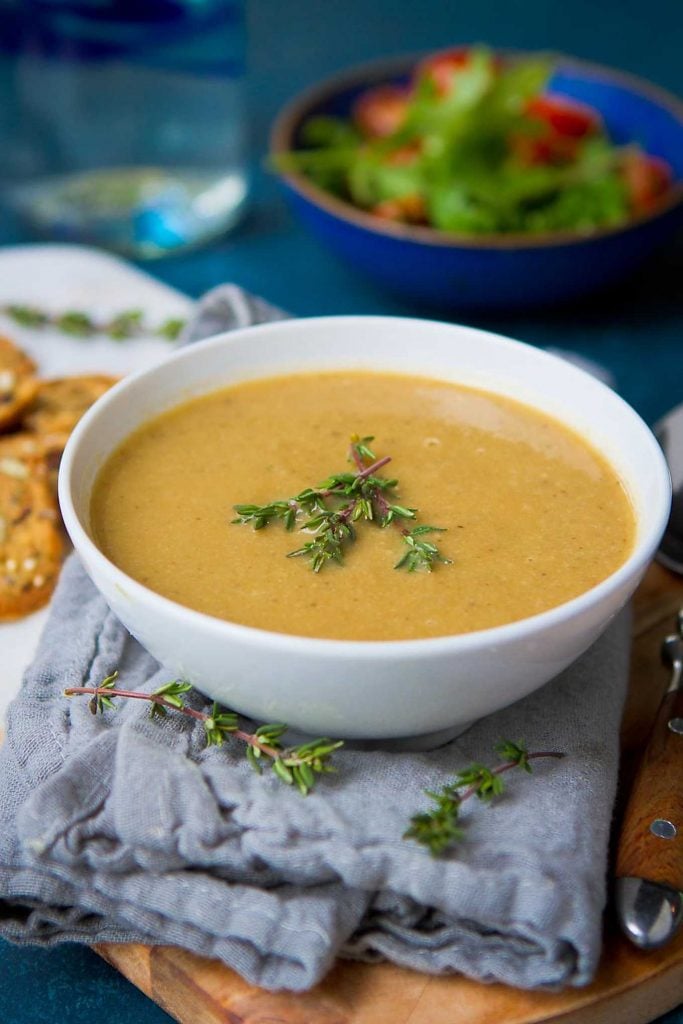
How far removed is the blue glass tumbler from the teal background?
0.16 meters

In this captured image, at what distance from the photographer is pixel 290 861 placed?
5.43ft

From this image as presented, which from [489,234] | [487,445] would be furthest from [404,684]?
[489,234]

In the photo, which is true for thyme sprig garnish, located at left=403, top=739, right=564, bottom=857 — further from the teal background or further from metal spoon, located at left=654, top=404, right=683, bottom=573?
metal spoon, located at left=654, top=404, right=683, bottom=573

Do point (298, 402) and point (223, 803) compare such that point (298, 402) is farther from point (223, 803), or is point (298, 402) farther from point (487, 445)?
point (223, 803)

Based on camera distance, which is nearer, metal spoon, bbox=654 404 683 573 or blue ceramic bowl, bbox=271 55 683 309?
metal spoon, bbox=654 404 683 573

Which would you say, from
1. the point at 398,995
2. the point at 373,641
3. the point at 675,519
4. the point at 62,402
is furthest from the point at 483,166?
the point at 398,995

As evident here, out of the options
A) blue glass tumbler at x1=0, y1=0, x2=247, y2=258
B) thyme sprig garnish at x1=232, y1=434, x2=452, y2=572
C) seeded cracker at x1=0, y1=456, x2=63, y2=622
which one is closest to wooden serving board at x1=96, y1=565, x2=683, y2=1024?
thyme sprig garnish at x1=232, y1=434, x2=452, y2=572

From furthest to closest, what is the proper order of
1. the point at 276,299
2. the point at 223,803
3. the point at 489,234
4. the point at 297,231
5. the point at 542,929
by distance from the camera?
1. the point at 297,231
2. the point at 276,299
3. the point at 489,234
4. the point at 223,803
5. the point at 542,929

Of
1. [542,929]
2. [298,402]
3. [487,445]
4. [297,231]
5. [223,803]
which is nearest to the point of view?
[542,929]

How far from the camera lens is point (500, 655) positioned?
1.66 metres

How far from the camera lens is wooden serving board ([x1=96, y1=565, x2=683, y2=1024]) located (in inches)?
64.0

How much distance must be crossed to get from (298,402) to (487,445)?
14.6 inches

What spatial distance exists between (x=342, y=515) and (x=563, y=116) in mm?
2460

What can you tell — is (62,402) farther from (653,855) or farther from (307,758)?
(653,855)
